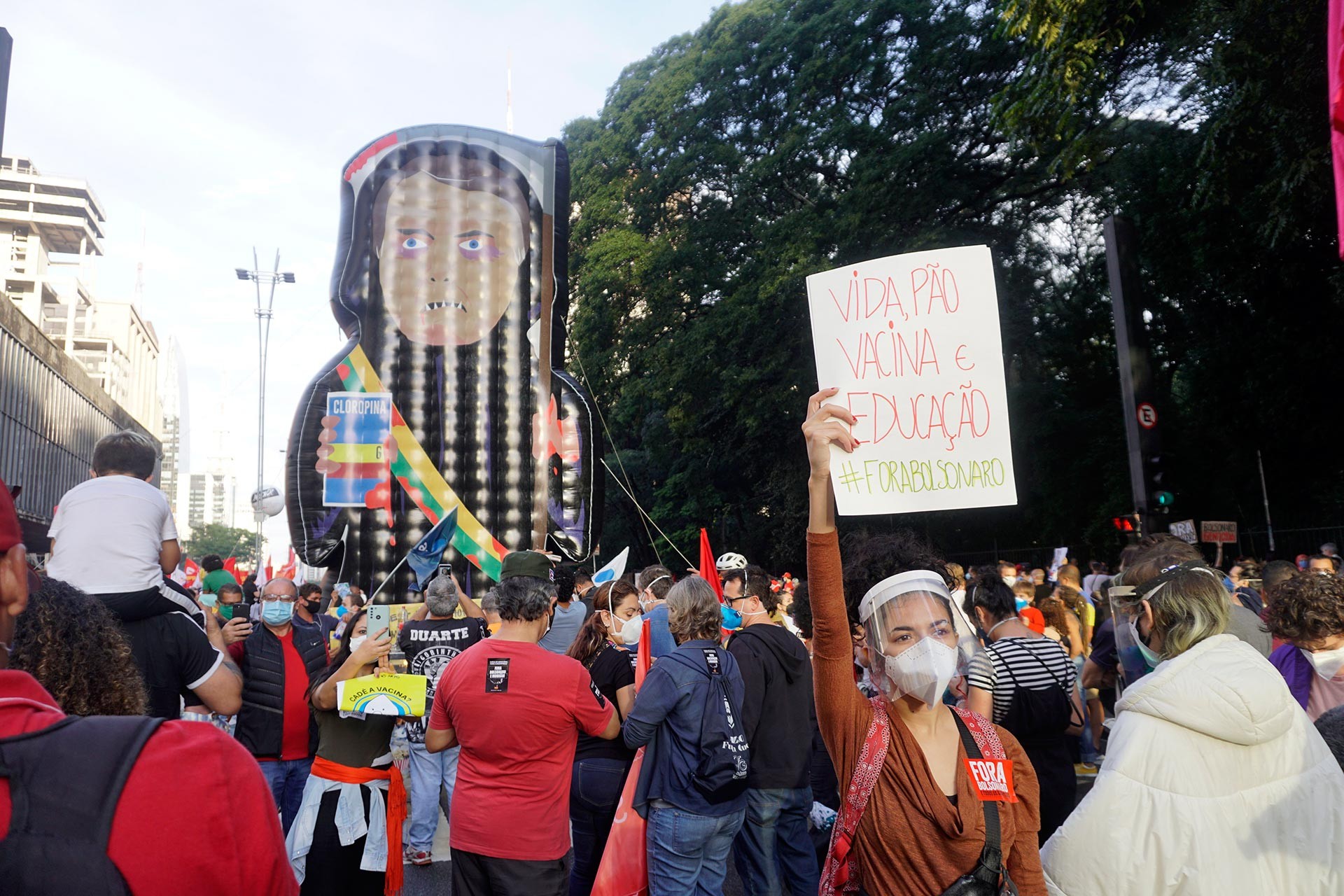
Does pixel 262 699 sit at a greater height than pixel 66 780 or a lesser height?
lesser

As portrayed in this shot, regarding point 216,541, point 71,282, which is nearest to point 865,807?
point 71,282

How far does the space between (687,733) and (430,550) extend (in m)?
5.12

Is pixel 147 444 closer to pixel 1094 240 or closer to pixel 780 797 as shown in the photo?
pixel 780 797

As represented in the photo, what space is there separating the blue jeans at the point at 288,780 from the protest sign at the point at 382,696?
0.85 m

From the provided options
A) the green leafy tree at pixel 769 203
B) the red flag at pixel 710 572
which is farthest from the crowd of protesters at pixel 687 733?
the green leafy tree at pixel 769 203

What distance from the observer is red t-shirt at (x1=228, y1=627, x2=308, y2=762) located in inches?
196

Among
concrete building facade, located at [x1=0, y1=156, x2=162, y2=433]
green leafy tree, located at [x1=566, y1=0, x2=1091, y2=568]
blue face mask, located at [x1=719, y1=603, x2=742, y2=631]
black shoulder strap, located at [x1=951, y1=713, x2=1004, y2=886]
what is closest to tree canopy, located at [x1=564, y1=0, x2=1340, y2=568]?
green leafy tree, located at [x1=566, y1=0, x2=1091, y2=568]

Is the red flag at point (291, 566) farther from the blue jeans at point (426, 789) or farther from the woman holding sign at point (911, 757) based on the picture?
the woman holding sign at point (911, 757)

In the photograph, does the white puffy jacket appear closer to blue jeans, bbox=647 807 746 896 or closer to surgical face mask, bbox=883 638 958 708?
surgical face mask, bbox=883 638 958 708

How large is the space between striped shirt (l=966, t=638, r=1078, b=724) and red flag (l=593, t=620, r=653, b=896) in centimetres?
154

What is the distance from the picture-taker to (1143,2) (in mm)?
14547

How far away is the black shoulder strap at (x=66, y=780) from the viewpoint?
1.21 metres

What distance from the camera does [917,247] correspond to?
20219 millimetres

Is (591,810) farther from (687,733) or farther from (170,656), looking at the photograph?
(170,656)
